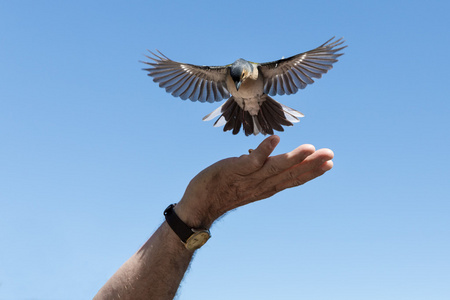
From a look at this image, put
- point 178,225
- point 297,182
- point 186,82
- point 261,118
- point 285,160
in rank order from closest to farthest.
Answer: point 285,160, point 297,182, point 178,225, point 261,118, point 186,82

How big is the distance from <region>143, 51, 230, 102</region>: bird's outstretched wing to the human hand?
6.60 feet

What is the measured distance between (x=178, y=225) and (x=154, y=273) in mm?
469

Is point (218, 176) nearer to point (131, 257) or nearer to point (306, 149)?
point (306, 149)

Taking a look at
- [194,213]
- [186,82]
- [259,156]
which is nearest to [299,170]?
[259,156]

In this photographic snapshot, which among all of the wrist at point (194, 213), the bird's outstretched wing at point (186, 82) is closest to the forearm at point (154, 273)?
the wrist at point (194, 213)

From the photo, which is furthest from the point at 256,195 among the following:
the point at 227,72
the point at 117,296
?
the point at 227,72

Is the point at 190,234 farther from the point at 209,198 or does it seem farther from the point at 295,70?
the point at 295,70

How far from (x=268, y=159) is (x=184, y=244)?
3.62 feet

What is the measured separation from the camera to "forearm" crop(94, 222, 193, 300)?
3.66 metres

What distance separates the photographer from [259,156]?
3.35 metres

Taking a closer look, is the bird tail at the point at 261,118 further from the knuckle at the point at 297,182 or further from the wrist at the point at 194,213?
the knuckle at the point at 297,182

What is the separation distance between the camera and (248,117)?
209 inches

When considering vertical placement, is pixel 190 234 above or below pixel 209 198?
below

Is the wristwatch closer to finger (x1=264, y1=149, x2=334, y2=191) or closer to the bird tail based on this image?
finger (x1=264, y1=149, x2=334, y2=191)
